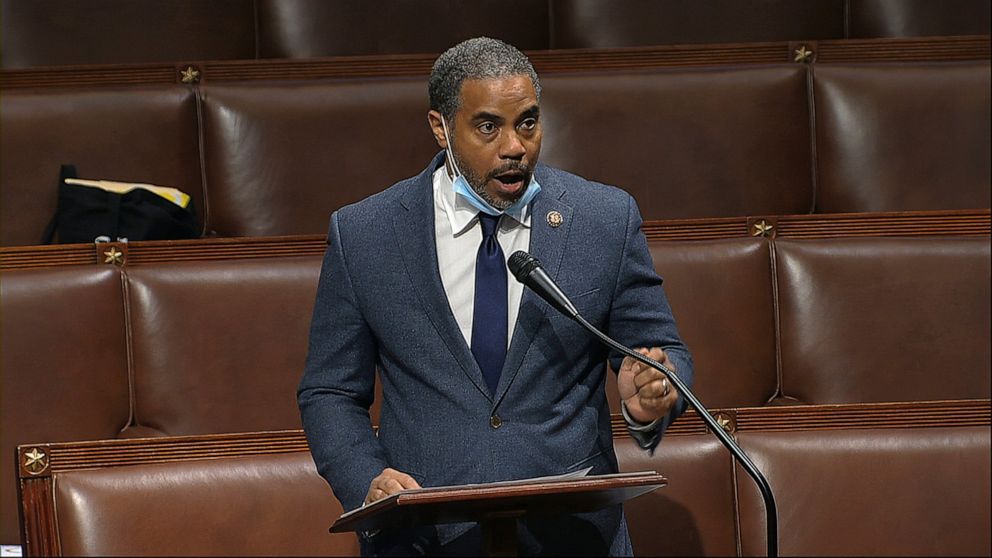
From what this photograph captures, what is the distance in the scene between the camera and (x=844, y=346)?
85cm

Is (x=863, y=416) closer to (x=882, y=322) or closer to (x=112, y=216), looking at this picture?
(x=882, y=322)

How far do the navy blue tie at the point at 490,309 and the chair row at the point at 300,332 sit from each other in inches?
10.2

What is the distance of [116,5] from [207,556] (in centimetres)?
52

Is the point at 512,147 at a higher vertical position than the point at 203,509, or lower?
higher

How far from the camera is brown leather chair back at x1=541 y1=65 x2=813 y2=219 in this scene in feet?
3.15

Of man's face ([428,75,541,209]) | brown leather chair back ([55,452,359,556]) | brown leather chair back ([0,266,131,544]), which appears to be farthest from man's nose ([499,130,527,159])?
brown leather chair back ([0,266,131,544])

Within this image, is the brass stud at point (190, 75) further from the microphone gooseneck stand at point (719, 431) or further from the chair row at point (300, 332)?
the microphone gooseneck stand at point (719, 431)

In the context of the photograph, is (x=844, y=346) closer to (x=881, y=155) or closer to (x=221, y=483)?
(x=881, y=155)

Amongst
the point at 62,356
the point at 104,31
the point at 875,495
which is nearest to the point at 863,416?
the point at 875,495

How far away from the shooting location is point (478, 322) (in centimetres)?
60

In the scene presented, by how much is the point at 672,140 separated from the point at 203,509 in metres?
0.43

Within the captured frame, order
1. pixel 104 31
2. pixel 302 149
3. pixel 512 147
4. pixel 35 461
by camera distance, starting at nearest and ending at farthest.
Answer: pixel 512 147 → pixel 35 461 → pixel 302 149 → pixel 104 31

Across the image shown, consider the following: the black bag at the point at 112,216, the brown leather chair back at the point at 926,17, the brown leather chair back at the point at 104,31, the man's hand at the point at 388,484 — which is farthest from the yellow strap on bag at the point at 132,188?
the brown leather chair back at the point at 926,17

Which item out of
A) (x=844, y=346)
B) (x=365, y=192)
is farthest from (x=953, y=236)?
(x=365, y=192)
